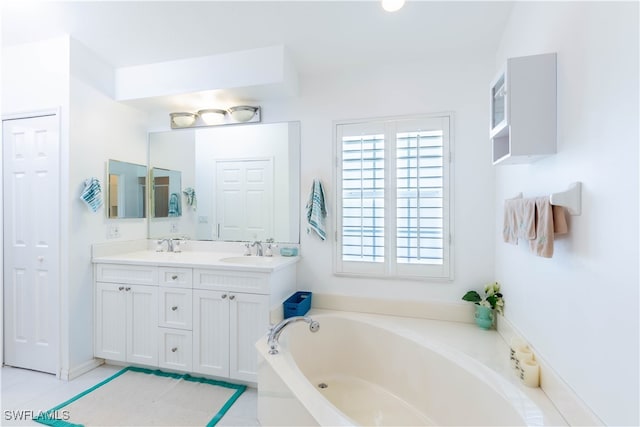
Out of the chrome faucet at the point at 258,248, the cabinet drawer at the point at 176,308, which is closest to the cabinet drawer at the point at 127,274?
the cabinet drawer at the point at 176,308

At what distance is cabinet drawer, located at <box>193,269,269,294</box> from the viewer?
2.16 meters

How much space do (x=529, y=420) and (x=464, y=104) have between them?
2006mm

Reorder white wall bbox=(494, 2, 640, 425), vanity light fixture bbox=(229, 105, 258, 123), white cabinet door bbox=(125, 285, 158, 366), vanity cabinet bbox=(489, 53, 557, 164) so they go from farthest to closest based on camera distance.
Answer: vanity light fixture bbox=(229, 105, 258, 123)
white cabinet door bbox=(125, 285, 158, 366)
vanity cabinet bbox=(489, 53, 557, 164)
white wall bbox=(494, 2, 640, 425)

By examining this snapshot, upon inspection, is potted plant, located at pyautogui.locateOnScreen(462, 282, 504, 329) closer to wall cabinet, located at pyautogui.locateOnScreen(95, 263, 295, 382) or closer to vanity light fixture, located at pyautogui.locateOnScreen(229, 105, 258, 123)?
wall cabinet, located at pyautogui.locateOnScreen(95, 263, 295, 382)

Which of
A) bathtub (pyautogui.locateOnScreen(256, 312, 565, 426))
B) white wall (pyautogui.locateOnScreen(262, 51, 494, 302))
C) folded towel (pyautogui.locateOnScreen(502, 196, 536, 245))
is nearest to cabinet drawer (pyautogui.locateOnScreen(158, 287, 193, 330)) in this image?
bathtub (pyautogui.locateOnScreen(256, 312, 565, 426))

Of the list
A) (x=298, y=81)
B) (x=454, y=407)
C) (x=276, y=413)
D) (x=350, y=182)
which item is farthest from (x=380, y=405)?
(x=298, y=81)

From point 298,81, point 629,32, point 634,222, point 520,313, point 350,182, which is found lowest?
point 520,313

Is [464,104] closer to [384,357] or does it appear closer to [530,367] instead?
[530,367]

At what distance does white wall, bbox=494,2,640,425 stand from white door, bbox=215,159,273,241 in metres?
1.97

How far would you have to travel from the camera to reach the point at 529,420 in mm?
1177

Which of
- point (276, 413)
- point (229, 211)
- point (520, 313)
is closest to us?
point (276, 413)

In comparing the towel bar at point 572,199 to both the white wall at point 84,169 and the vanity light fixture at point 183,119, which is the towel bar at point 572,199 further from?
the white wall at point 84,169

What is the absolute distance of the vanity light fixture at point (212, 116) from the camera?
2.77 metres

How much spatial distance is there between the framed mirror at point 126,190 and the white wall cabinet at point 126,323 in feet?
2.23
